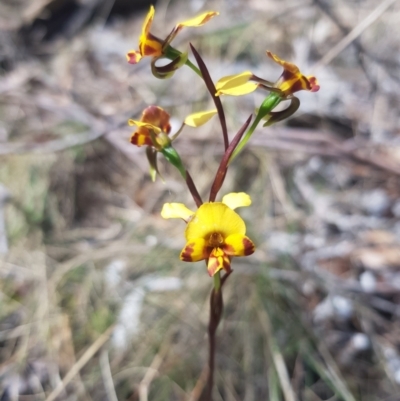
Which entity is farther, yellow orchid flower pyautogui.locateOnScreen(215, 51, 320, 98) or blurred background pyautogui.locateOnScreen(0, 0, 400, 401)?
blurred background pyautogui.locateOnScreen(0, 0, 400, 401)

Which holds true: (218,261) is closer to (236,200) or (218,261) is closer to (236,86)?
(236,200)

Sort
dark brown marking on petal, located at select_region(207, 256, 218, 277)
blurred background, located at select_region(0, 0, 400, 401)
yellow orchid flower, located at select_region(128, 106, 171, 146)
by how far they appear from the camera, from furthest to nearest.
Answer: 1. blurred background, located at select_region(0, 0, 400, 401)
2. yellow orchid flower, located at select_region(128, 106, 171, 146)
3. dark brown marking on petal, located at select_region(207, 256, 218, 277)

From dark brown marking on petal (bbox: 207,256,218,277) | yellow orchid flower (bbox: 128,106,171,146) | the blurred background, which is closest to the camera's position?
dark brown marking on petal (bbox: 207,256,218,277)

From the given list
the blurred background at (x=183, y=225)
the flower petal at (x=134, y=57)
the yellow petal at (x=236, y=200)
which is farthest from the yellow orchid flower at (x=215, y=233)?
the blurred background at (x=183, y=225)

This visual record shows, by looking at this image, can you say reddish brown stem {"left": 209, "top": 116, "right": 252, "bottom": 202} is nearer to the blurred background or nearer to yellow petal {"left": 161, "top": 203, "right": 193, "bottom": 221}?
yellow petal {"left": 161, "top": 203, "right": 193, "bottom": 221}

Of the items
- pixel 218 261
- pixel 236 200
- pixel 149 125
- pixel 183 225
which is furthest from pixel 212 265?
pixel 183 225

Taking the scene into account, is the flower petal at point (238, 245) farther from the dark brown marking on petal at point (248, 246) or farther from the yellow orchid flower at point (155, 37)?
the yellow orchid flower at point (155, 37)

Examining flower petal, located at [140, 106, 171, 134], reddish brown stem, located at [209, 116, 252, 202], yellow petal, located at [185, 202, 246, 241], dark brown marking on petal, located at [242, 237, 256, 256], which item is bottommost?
dark brown marking on petal, located at [242, 237, 256, 256]

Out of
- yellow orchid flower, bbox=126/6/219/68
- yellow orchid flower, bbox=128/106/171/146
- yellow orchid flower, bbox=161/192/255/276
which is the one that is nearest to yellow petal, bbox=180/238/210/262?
yellow orchid flower, bbox=161/192/255/276

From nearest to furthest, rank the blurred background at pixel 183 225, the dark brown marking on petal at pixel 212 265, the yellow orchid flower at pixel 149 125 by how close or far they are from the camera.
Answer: the dark brown marking on petal at pixel 212 265
the yellow orchid flower at pixel 149 125
the blurred background at pixel 183 225
